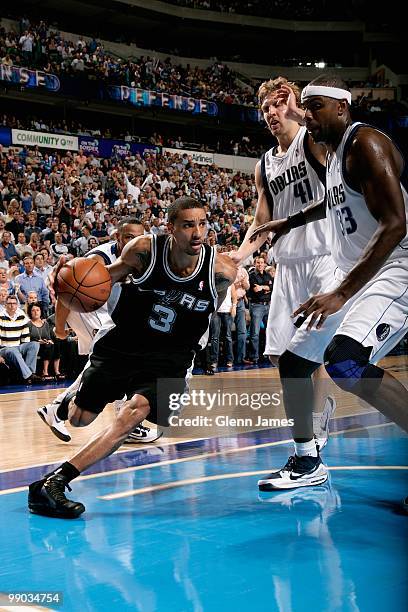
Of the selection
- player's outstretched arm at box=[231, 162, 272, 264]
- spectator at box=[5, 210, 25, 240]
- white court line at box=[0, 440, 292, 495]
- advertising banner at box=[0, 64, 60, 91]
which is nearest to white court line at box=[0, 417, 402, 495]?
white court line at box=[0, 440, 292, 495]

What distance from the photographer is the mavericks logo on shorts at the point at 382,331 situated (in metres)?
3.50

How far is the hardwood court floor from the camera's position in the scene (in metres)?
5.49

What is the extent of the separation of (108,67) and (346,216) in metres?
23.8

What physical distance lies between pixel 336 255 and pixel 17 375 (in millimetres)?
7001

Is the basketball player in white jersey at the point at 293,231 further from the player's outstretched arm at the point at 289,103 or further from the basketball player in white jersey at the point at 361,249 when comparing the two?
the basketball player in white jersey at the point at 361,249

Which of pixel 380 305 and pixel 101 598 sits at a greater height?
pixel 380 305

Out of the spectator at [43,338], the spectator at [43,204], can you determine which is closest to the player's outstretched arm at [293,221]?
the spectator at [43,338]

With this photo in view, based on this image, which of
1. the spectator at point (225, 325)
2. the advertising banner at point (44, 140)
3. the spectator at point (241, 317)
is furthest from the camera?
the advertising banner at point (44, 140)

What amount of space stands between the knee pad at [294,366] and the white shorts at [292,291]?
1.01ft

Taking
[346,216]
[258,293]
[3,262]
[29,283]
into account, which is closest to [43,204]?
[3,262]

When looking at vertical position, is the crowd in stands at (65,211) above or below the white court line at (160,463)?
above

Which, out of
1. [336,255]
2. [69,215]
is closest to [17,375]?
[69,215]

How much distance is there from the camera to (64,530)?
3621mm

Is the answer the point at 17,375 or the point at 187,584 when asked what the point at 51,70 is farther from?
the point at 187,584
